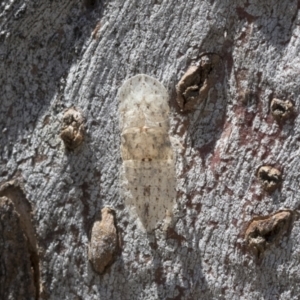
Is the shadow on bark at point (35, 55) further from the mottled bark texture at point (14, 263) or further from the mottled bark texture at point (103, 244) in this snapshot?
the mottled bark texture at point (103, 244)

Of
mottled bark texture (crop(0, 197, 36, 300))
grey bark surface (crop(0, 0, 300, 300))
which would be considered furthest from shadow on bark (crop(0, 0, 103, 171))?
mottled bark texture (crop(0, 197, 36, 300))

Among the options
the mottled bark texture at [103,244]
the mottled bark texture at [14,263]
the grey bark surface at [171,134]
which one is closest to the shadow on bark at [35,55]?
the grey bark surface at [171,134]

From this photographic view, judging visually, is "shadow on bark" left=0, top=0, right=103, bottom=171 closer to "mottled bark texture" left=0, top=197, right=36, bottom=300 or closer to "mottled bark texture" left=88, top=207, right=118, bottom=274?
"mottled bark texture" left=0, top=197, right=36, bottom=300

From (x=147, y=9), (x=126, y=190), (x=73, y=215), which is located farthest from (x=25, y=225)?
(x=147, y=9)

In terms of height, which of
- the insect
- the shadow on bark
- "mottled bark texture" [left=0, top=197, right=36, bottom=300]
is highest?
the shadow on bark

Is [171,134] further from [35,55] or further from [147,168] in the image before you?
[35,55]

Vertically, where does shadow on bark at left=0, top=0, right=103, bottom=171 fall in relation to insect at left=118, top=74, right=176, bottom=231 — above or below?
above

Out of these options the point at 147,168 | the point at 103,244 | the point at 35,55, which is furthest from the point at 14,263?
the point at 35,55

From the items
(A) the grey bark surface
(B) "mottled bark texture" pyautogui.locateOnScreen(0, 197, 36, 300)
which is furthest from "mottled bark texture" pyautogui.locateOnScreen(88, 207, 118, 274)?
(B) "mottled bark texture" pyautogui.locateOnScreen(0, 197, 36, 300)

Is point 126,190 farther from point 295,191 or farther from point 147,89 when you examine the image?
point 295,191
